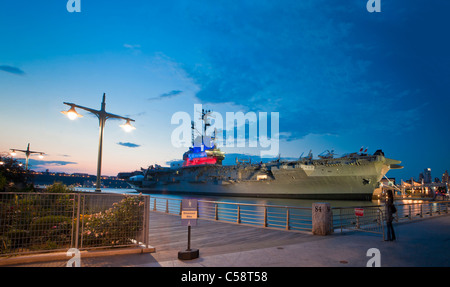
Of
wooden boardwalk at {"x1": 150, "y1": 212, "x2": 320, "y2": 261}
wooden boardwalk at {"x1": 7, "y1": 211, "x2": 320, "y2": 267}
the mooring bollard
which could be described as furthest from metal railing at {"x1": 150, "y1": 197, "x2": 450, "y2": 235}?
wooden boardwalk at {"x1": 7, "y1": 211, "x2": 320, "y2": 267}

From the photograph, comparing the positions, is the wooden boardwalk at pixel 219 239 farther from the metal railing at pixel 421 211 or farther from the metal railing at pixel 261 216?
the metal railing at pixel 421 211

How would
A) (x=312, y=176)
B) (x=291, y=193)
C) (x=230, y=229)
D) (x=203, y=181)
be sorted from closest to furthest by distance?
1. (x=230, y=229)
2. (x=312, y=176)
3. (x=291, y=193)
4. (x=203, y=181)

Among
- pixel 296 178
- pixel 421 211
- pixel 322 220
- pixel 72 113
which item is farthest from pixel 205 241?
pixel 296 178

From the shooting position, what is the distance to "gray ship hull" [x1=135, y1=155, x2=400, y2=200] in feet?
137

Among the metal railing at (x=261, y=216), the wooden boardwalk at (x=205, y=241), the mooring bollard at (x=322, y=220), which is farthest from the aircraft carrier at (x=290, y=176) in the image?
the wooden boardwalk at (x=205, y=241)

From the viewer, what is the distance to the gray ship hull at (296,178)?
4188cm

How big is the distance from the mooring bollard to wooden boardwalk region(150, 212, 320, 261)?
0.37 meters

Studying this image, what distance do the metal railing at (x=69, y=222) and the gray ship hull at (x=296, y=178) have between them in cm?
3904
